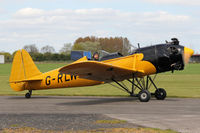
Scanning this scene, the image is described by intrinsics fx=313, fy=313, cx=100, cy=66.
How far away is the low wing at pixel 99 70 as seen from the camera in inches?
454

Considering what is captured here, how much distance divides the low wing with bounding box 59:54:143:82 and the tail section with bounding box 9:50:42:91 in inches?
134

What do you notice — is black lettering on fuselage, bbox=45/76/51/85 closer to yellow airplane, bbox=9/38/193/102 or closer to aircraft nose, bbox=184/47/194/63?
yellow airplane, bbox=9/38/193/102

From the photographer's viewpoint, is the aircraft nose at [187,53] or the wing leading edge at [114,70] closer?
the wing leading edge at [114,70]

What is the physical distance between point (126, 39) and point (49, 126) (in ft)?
26.8

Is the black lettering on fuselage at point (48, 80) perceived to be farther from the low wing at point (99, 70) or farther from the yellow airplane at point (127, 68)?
the low wing at point (99, 70)

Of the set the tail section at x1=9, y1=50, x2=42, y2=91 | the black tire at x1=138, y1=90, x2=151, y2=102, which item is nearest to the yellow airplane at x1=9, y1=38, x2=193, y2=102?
the black tire at x1=138, y1=90, x2=151, y2=102

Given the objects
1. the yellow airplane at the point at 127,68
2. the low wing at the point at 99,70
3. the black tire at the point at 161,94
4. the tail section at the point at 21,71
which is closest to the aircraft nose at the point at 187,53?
the yellow airplane at the point at 127,68

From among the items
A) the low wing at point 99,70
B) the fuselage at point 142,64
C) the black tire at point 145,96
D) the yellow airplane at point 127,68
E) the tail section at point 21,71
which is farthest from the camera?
the tail section at point 21,71

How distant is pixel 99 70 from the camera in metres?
12.5

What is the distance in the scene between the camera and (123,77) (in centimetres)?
1394

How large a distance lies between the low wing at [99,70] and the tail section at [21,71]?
341 centimetres

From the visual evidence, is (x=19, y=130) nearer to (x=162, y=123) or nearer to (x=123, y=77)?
(x=162, y=123)

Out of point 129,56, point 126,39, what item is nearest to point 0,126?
point 129,56

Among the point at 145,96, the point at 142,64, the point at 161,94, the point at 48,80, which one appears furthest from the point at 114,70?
the point at 48,80
